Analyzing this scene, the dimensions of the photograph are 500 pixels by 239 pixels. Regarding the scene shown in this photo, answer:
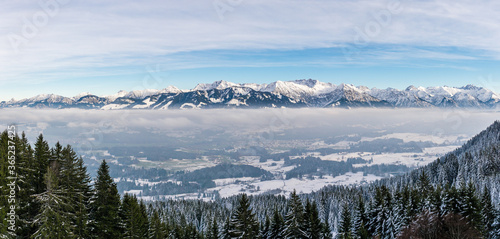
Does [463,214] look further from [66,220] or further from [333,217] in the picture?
[333,217]

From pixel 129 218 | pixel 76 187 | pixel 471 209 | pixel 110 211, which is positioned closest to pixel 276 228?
pixel 129 218

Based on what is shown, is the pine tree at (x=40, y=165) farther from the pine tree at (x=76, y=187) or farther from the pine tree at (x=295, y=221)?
the pine tree at (x=295, y=221)

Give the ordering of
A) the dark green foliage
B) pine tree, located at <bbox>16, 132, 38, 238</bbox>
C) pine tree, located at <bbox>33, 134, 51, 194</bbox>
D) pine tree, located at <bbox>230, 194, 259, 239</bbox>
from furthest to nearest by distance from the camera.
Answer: the dark green foliage < pine tree, located at <bbox>230, 194, 259, 239</bbox> < pine tree, located at <bbox>33, 134, 51, 194</bbox> < pine tree, located at <bbox>16, 132, 38, 238</bbox>

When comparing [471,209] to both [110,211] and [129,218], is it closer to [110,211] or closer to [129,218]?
[129,218]

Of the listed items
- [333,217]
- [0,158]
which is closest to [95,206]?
[0,158]

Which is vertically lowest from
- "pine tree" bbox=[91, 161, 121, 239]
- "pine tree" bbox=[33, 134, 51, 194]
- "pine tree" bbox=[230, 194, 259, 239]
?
"pine tree" bbox=[230, 194, 259, 239]

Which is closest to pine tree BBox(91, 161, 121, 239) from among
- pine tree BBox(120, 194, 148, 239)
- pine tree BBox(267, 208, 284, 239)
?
pine tree BBox(120, 194, 148, 239)

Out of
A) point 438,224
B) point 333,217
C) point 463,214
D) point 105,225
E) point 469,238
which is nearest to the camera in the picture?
point 105,225

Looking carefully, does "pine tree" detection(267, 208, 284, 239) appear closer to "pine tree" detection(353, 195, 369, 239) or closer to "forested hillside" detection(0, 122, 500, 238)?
"forested hillside" detection(0, 122, 500, 238)
